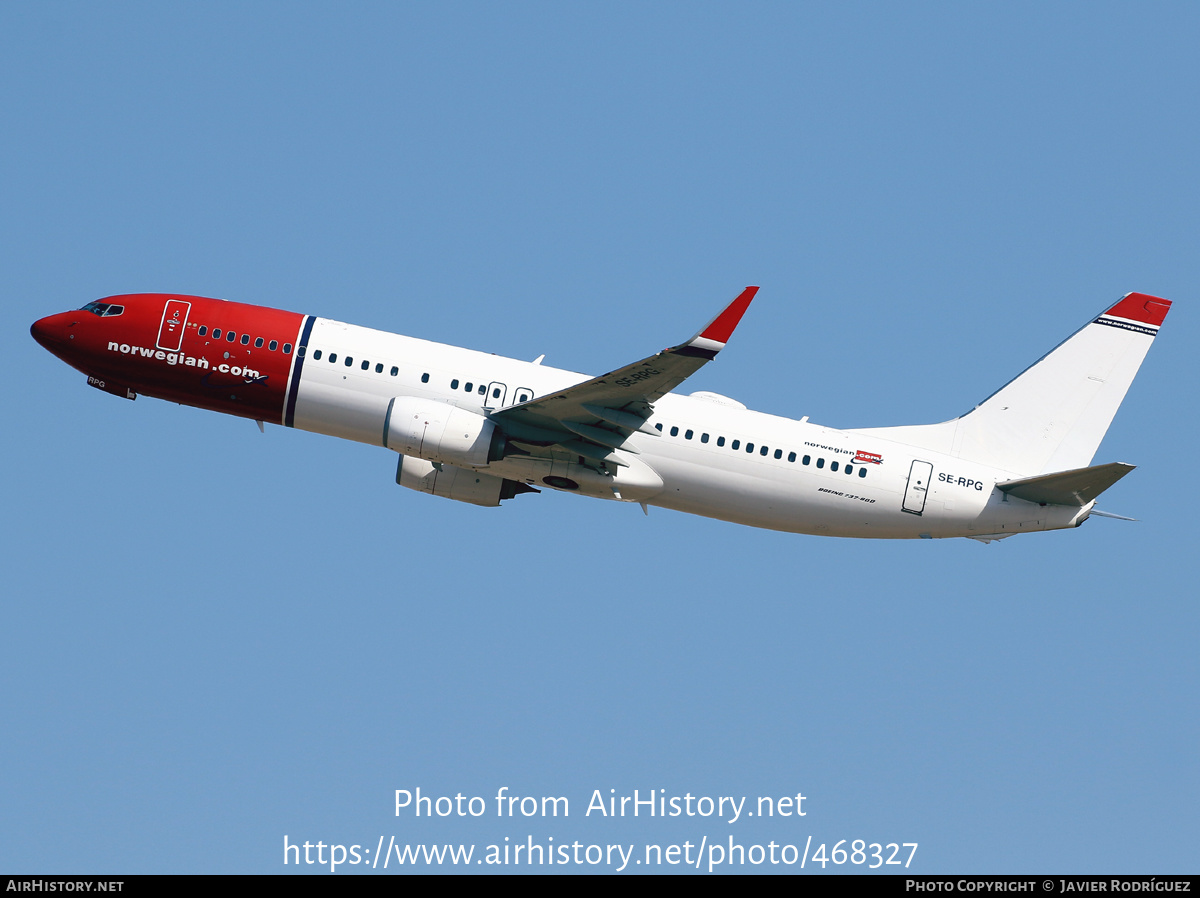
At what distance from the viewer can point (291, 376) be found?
39344mm

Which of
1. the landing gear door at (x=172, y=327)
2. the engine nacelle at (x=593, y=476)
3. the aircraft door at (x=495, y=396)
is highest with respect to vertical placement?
the landing gear door at (x=172, y=327)

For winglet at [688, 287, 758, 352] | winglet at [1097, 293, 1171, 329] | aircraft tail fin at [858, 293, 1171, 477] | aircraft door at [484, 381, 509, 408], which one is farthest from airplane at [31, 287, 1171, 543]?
winglet at [1097, 293, 1171, 329]

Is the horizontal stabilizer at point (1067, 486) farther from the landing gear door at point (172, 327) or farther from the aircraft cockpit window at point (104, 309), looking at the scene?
the aircraft cockpit window at point (104, 309)

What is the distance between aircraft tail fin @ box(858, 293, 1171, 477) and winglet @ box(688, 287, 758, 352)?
31.0ft

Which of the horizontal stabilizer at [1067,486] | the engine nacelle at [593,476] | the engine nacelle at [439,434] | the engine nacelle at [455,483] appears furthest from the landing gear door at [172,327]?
the horizontal stabilizer at [1067,486]

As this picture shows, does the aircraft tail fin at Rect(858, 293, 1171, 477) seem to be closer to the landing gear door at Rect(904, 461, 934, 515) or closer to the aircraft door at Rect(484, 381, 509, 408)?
the landing gear door at Rect(904, 461, 934, 515)

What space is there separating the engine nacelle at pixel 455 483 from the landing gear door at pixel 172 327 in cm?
772

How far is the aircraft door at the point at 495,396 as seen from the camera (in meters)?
39.1

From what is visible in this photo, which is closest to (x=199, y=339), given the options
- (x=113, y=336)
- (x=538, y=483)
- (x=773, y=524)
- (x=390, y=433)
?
(x=113, y=336)

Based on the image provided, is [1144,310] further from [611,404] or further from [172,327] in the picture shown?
[172,327]

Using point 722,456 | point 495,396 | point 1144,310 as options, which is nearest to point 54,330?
point 495,396

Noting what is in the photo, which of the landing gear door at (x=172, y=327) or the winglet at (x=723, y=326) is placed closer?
the winglet at (x=723, y=326)
